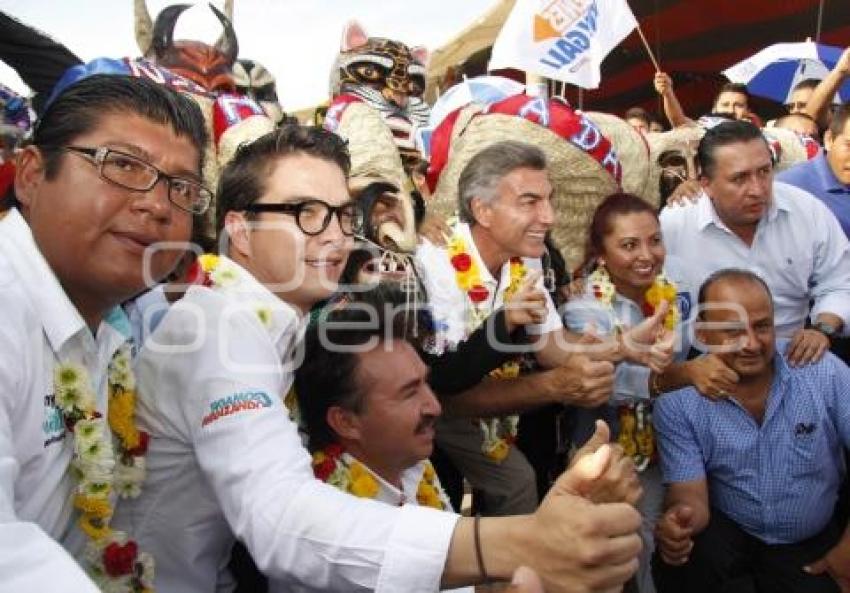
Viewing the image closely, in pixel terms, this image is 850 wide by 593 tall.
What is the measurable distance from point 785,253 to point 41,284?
10.8ft

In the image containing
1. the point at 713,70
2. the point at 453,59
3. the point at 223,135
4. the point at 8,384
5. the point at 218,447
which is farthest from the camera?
the point at 713,70

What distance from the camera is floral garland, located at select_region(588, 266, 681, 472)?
9.61ft

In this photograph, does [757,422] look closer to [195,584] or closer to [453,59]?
[195,584]

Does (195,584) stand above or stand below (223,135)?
below

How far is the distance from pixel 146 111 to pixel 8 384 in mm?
576

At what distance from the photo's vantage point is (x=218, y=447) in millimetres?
1375

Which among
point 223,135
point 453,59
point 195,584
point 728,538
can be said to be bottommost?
point 728,538

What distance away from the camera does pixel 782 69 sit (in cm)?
730

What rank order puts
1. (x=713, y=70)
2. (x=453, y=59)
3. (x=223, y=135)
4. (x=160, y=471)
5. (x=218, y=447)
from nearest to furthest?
(x=218, y=447)
(x=160, y=471)
(x=223, y=135)
(x=453, y=59)
(x=713, y=70)

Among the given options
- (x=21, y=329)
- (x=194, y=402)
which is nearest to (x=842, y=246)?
(x=194, y=402)

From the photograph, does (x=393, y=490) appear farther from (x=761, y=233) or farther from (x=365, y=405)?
(x=761, y=233)

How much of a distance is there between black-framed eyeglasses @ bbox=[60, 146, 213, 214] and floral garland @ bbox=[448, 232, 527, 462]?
151 centimetres

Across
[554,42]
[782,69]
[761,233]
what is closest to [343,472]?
[761,233]

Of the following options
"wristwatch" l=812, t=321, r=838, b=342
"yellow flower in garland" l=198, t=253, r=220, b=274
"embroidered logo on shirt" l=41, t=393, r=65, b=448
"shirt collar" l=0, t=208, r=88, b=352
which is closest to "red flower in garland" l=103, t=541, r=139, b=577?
"embroidered logo on shirt" l=41, t=393, r=65, b=448
